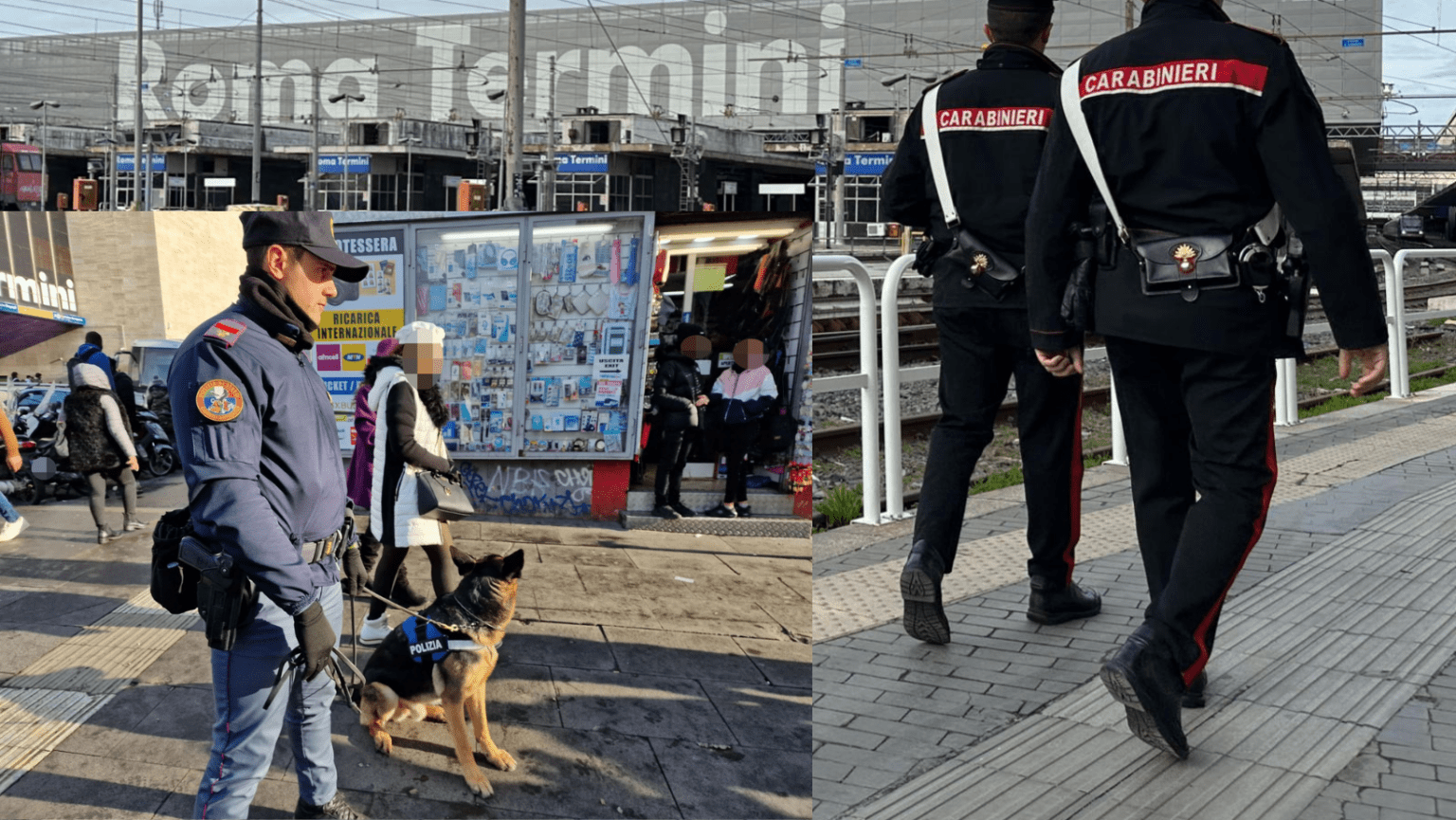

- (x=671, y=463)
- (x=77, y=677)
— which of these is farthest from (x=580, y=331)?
(x=77, y=677)

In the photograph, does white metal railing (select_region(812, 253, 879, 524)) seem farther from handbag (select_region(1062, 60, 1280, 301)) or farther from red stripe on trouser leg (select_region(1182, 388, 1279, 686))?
red stripe on trouser leg (select_region(1182, 388, 1279, 686))

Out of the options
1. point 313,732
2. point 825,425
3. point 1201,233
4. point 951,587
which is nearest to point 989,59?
point 1201,233

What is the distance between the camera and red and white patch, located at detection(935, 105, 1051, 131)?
4.03m

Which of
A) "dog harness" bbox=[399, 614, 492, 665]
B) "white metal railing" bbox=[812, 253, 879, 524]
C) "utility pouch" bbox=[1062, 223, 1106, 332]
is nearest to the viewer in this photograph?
"dog harness" bbox=[399, 614, 492, 665]

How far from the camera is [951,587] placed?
4.96m

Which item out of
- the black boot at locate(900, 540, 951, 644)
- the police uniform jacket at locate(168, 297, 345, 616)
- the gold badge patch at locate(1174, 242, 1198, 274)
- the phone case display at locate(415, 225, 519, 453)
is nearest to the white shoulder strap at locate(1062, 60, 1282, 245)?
the gold badge patch at locate(1174, 242, 1198, 274)

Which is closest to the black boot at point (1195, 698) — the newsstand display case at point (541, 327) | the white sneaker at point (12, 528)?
the newsstand display case at point (541, 327)

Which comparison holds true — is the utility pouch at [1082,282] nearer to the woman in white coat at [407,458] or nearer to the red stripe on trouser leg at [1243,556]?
the red stripe on trouser leg at [1243,556]

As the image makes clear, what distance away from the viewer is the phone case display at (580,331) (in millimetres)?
2406

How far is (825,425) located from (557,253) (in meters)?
7.57

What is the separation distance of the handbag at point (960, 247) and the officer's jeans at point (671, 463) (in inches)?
75.7

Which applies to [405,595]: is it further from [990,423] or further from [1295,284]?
[990,423]

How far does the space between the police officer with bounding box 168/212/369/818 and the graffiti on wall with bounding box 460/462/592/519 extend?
261 mm

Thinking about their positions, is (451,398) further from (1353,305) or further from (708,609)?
(1353,305)
